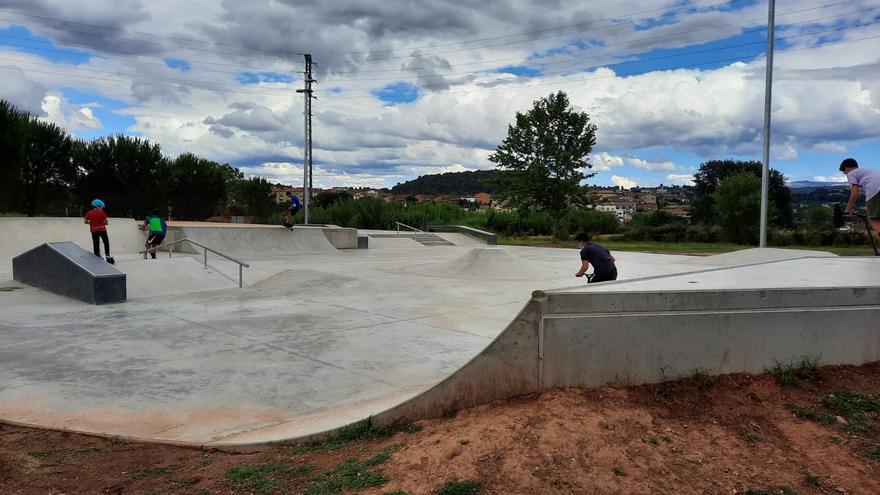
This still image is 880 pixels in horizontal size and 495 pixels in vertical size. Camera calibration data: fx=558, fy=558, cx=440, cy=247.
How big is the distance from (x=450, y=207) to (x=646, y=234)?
1318cm

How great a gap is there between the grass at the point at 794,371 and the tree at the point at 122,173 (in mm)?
38142

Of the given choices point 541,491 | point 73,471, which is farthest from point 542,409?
point 73,471

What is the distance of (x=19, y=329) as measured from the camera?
25.0 ft

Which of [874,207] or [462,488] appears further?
[874,207]

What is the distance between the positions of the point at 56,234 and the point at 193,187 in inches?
884

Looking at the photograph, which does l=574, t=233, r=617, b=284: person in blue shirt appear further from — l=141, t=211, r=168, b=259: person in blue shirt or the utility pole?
the utility pole

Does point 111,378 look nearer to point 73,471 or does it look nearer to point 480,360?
point 73,471

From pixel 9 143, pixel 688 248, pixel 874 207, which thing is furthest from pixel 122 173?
pixel 874 207

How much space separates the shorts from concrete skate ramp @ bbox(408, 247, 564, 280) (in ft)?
23.4

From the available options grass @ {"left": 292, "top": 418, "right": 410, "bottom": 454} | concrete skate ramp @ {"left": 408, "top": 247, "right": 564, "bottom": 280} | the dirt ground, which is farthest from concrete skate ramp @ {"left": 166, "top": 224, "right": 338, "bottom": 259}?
grass @ {"left": 292, "top": 418, "right": 410, "bottom": 454}

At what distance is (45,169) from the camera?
31.3 meters

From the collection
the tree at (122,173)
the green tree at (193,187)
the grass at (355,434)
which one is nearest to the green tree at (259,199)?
the green tree at (193,187)

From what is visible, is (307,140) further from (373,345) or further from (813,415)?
(813,415)

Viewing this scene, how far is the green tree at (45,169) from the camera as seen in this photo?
3005 cm
